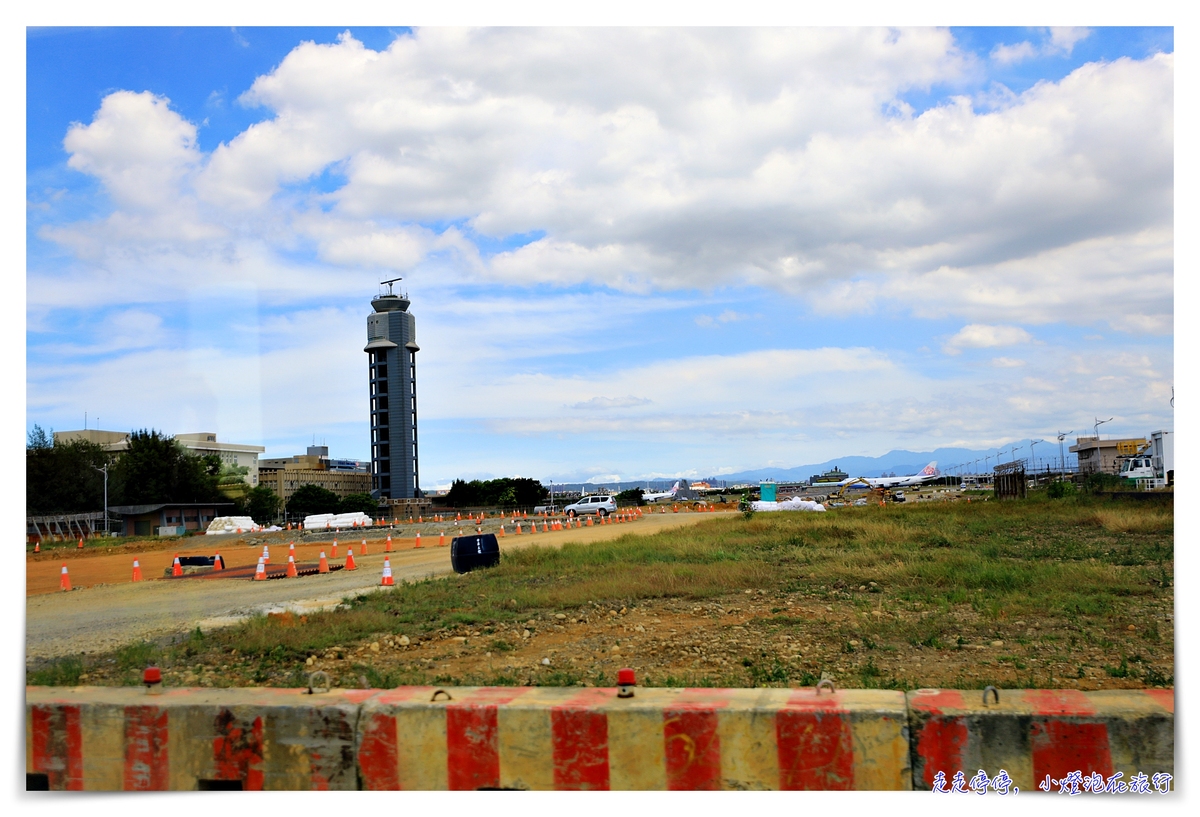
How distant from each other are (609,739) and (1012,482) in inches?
1853

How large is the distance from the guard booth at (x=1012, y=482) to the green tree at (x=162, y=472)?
5680 centimetres

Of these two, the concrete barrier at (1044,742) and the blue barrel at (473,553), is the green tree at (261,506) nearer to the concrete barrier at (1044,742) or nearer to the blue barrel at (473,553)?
the blue barrel at (473,553)

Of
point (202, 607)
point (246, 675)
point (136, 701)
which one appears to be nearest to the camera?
point (136, 701)

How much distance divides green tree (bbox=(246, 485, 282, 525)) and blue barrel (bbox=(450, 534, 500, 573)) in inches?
2255

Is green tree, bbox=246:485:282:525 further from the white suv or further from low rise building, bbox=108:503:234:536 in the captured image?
the white suv

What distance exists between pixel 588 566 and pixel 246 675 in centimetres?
1029

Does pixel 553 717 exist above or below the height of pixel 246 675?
above

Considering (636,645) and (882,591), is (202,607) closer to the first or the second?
(636,645)

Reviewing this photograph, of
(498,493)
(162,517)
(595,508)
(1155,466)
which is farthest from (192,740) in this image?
(498,493)

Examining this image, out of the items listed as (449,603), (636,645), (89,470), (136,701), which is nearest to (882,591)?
(636,645)

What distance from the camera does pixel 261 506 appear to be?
245 ft

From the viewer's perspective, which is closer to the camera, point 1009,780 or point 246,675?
point 1009,780

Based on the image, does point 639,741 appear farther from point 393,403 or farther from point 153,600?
point 393,403

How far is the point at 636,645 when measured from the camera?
9.75 m
